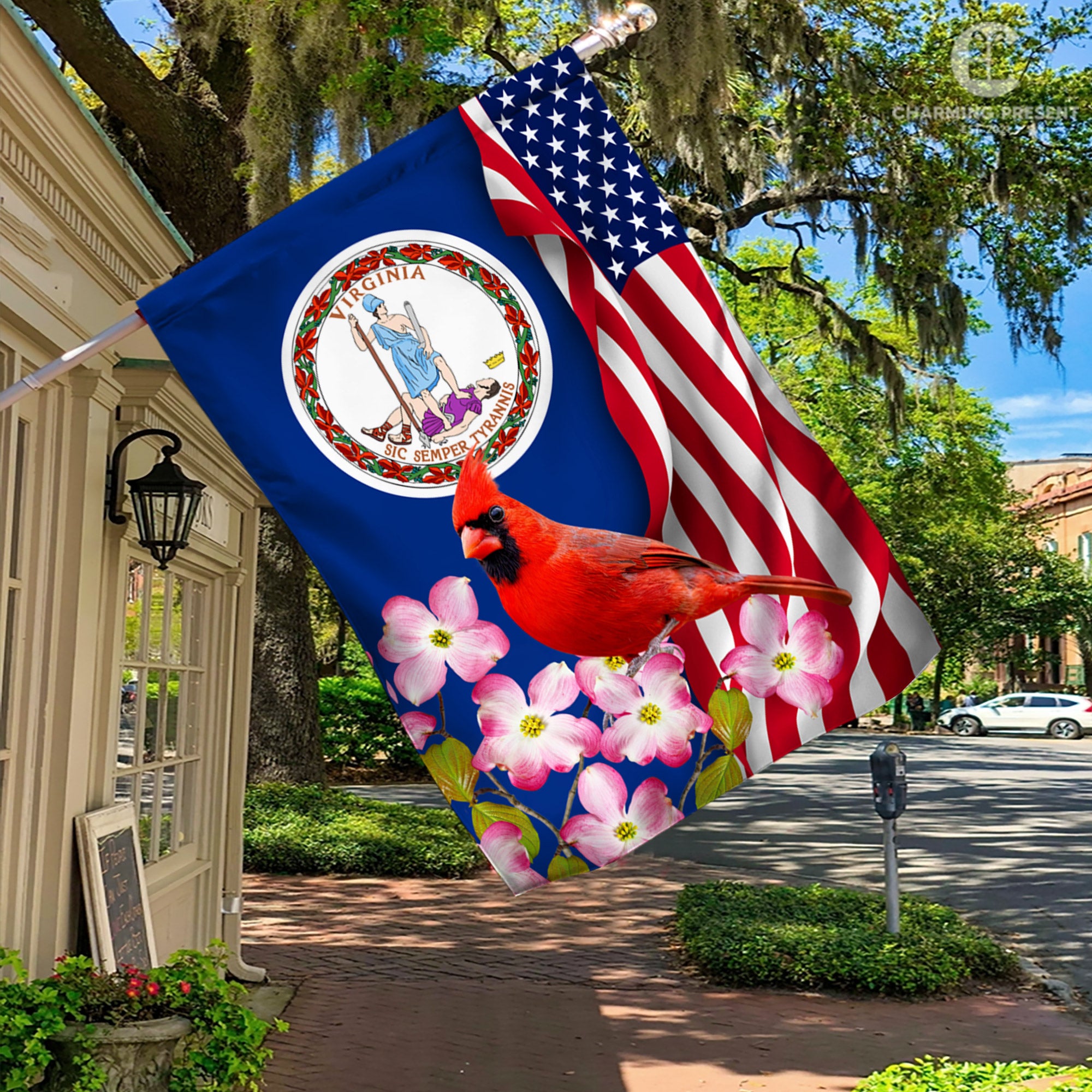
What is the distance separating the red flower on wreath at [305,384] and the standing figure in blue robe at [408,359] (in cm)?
16

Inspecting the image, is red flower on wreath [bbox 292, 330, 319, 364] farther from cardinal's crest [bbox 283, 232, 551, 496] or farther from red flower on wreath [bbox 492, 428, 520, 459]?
red flower on wreath [bbox 492, 428, 520, 459]

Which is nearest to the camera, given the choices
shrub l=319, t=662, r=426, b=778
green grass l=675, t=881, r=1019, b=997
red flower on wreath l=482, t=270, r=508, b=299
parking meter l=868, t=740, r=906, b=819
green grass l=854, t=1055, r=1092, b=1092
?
red flower on wreath l=482, t=270, r=508, b=299

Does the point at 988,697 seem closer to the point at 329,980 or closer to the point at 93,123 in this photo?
the point at 329,980

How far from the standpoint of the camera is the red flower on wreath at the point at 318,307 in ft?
11.4

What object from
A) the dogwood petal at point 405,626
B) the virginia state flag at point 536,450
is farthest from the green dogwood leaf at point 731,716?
the dogwood petal at point 405,626

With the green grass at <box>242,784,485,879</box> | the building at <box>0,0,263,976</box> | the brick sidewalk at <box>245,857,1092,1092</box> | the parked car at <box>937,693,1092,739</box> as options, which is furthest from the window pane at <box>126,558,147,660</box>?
the parked car at <box>937,693,1092,739</box>

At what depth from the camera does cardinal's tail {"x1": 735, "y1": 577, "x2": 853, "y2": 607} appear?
3555 mm

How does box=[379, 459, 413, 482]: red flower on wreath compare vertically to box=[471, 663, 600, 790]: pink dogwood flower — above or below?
above

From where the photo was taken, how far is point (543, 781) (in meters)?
3.46

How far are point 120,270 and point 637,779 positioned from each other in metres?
2.91

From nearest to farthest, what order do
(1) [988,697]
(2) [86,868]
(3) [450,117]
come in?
(3) [450,117]
(2) [86,868]
(1) [988,697]

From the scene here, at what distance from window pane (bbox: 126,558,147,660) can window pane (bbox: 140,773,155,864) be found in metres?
0.68

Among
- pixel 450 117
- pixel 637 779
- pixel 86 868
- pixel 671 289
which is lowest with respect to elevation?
pixel 86 868

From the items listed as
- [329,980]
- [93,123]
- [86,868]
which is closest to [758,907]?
[329,980]
